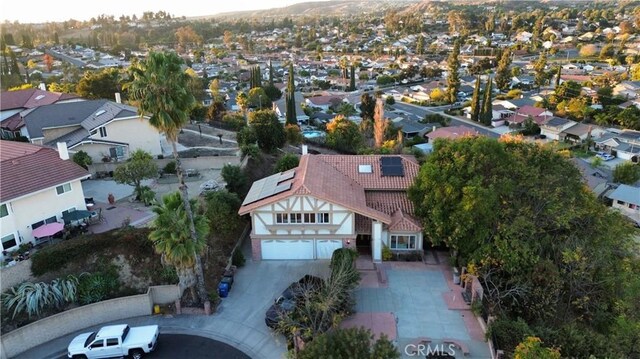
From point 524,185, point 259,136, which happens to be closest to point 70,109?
point 259,136

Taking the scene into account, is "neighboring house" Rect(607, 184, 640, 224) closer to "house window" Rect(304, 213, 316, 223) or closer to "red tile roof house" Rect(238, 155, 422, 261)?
"red tile roof house" Rect(238, 155, 422, 261)

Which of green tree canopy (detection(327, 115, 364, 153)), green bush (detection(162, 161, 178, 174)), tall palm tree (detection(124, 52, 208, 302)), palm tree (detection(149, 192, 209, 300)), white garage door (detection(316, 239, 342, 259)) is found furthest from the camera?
green tree canopy (detection(327, 115, 364, 153))

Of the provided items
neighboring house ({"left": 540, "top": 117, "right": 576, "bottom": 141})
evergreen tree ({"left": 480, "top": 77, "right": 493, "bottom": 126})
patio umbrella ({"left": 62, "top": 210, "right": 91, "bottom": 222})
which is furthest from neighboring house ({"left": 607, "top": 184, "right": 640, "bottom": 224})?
patio umbrella ({"left": 62, "top": 210, "right": 91, "bottom": 222})

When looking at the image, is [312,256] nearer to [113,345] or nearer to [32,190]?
[113,345]

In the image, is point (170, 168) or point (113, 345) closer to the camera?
point (113, 345)

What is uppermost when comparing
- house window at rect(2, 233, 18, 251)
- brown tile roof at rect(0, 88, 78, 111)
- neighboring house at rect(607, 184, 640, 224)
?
brown tile roof at rect(0, 88, 78, 111)

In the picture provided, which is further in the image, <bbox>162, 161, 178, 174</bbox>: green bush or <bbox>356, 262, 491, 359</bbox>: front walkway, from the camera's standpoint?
<bbox>162, 161, 178, 174</bbox>: green bush

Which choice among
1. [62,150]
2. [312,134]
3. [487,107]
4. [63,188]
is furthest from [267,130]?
[487,107]
